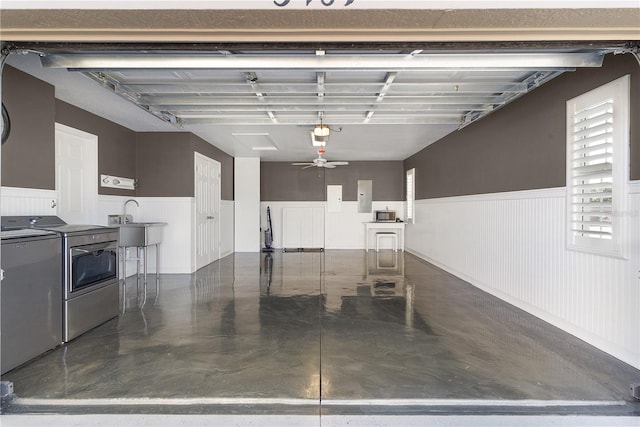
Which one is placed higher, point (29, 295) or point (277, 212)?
point (277, 212)

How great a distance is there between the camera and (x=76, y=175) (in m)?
5.02

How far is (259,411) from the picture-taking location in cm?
214

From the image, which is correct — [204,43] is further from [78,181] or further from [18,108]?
[78,181]

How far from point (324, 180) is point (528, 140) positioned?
684 cm

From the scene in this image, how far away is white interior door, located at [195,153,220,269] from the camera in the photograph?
22.7ft

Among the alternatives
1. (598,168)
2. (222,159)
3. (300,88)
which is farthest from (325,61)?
(222,159)

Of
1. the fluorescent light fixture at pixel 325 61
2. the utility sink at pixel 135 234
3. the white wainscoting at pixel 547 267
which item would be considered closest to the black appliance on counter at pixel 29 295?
the fluorescent light fixture at pixel 325 61

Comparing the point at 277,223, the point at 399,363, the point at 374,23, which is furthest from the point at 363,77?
the point at 277,223

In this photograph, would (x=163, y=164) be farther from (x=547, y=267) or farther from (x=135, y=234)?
(x=547, y=267)

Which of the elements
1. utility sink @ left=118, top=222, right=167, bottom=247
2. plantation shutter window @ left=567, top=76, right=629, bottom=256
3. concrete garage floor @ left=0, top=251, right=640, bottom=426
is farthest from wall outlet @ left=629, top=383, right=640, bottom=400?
utility sink @ left=118, top=222, right=167, bottom=247

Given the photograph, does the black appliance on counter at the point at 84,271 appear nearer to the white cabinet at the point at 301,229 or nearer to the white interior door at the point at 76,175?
the white interior door at the point at 76,175

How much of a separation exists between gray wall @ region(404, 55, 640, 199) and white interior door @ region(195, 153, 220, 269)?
468cm

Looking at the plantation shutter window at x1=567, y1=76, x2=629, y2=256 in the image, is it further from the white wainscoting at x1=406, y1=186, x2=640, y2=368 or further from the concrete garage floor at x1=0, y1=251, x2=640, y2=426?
the concrete garage floor at x1=0, y1=251, x2=640, y2=426

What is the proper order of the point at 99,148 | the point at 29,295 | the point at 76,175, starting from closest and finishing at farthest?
the point at 29,295
the point at 76,175
the point at 99,148
